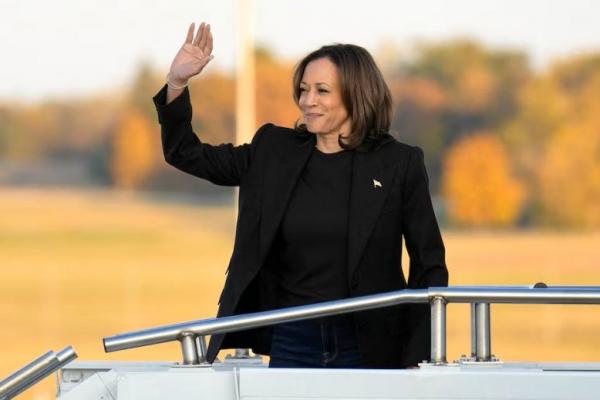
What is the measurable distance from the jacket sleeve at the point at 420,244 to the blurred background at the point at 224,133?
47573 mm

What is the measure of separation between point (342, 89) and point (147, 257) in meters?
52.1

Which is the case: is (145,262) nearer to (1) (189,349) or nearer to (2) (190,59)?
(2) (190,59)

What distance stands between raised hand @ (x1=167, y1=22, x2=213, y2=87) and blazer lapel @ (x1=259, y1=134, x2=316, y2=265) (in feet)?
1.16

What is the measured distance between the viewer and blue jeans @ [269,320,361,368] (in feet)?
14.7

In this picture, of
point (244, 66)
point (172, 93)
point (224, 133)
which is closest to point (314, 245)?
point (172, 93)

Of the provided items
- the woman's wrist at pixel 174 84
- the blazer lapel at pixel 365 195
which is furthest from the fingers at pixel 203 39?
the blazer lapel at pixel 365 195

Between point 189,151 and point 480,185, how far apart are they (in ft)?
169

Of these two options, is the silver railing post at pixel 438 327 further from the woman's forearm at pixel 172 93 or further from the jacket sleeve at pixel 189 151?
the woman's forearm at pixel 172 93

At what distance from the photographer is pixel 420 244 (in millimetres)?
4746

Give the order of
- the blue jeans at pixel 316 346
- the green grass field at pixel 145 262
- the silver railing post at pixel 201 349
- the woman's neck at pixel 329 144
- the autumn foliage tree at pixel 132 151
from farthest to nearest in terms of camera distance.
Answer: the autumn foliage tree at pixel 132 151 < the green grass field at pixel 145 262 < the woman's neck at pixel 329 144 < the blue jeans at pixel 316 346 < the silver railing post at pixel 201 349

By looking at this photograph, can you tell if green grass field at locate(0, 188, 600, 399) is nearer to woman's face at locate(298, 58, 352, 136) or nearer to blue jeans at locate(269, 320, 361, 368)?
woman's face at locate(298, 58, 352, 136)

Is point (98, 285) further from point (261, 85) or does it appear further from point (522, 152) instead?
point (522, 152)

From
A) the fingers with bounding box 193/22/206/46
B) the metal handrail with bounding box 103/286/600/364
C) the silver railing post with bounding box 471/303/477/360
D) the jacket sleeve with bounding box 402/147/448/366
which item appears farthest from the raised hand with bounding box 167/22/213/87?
the silver railing post with bounding box 471/303/477/360

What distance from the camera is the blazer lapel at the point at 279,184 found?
4.64 meters
